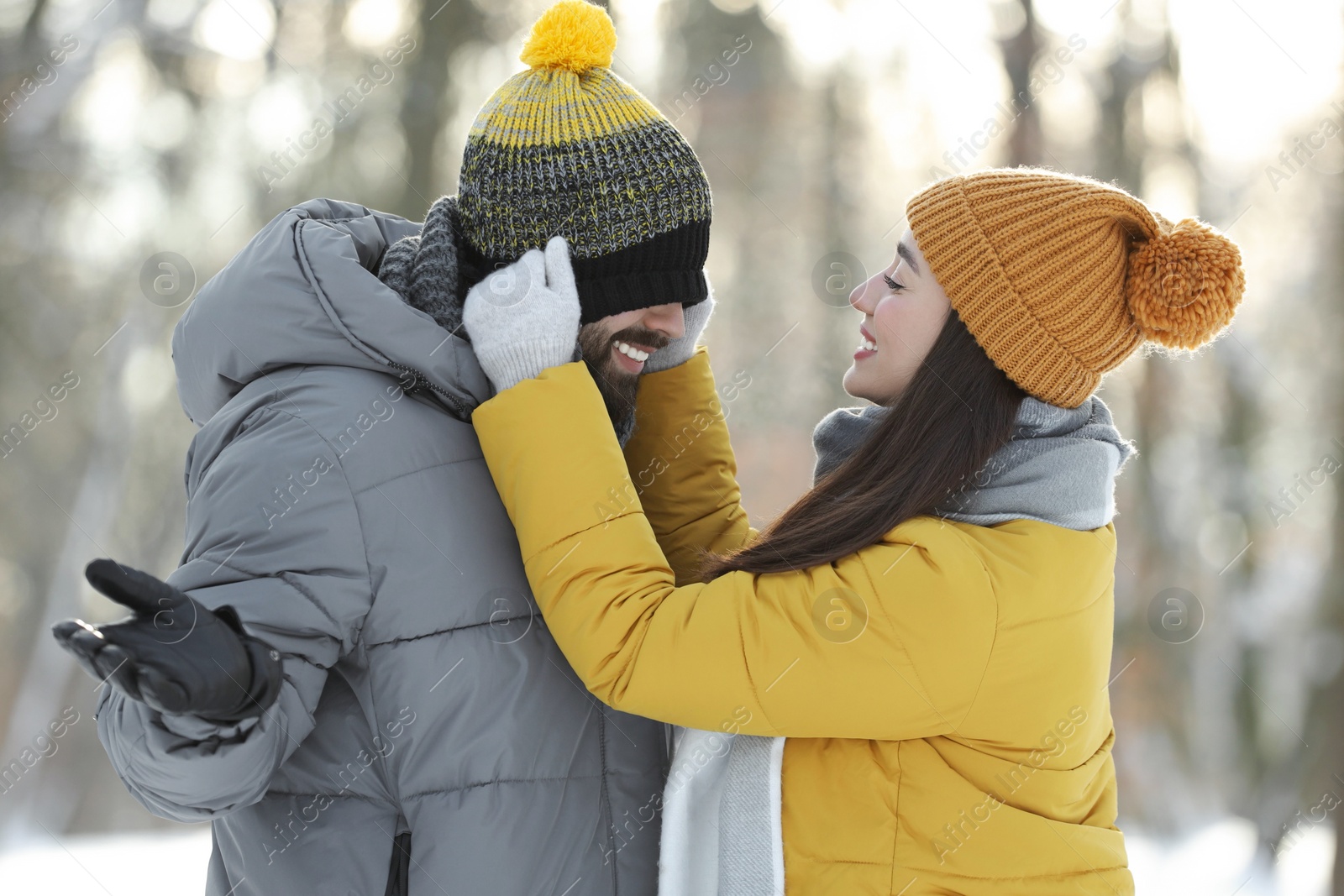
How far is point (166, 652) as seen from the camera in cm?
100

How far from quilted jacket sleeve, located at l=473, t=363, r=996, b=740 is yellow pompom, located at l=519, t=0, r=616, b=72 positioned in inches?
25.2

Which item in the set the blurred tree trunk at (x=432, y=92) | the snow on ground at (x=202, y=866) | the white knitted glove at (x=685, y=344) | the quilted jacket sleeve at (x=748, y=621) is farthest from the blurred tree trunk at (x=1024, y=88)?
the quilted jacket sleeve at (x=748, y=621)

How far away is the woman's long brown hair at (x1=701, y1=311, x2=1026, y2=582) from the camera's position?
1421 millimetres

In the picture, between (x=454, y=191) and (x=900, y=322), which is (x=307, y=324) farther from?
(x=454, y=191)

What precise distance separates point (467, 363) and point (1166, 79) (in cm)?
622

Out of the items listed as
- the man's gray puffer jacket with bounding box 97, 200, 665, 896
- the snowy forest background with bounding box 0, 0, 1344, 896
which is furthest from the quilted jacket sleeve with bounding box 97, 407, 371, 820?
the snowy forest background with bounding box 0, 0, 1344, 896

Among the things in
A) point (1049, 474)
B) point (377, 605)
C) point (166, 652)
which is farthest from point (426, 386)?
point (1049, 474)

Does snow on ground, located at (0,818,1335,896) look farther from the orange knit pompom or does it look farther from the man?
the orange knit pompom

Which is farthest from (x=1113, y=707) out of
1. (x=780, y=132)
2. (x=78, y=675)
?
(x=78, y=675)

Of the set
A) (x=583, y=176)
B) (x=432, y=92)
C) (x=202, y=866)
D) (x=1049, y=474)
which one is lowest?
(x=202, y=866)

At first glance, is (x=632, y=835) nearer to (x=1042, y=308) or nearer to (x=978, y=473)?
(x=978, y=473)

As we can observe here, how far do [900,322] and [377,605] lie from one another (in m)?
0.91

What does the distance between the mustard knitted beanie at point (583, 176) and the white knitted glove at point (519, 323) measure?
15cm

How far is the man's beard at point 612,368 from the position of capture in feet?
5.67
